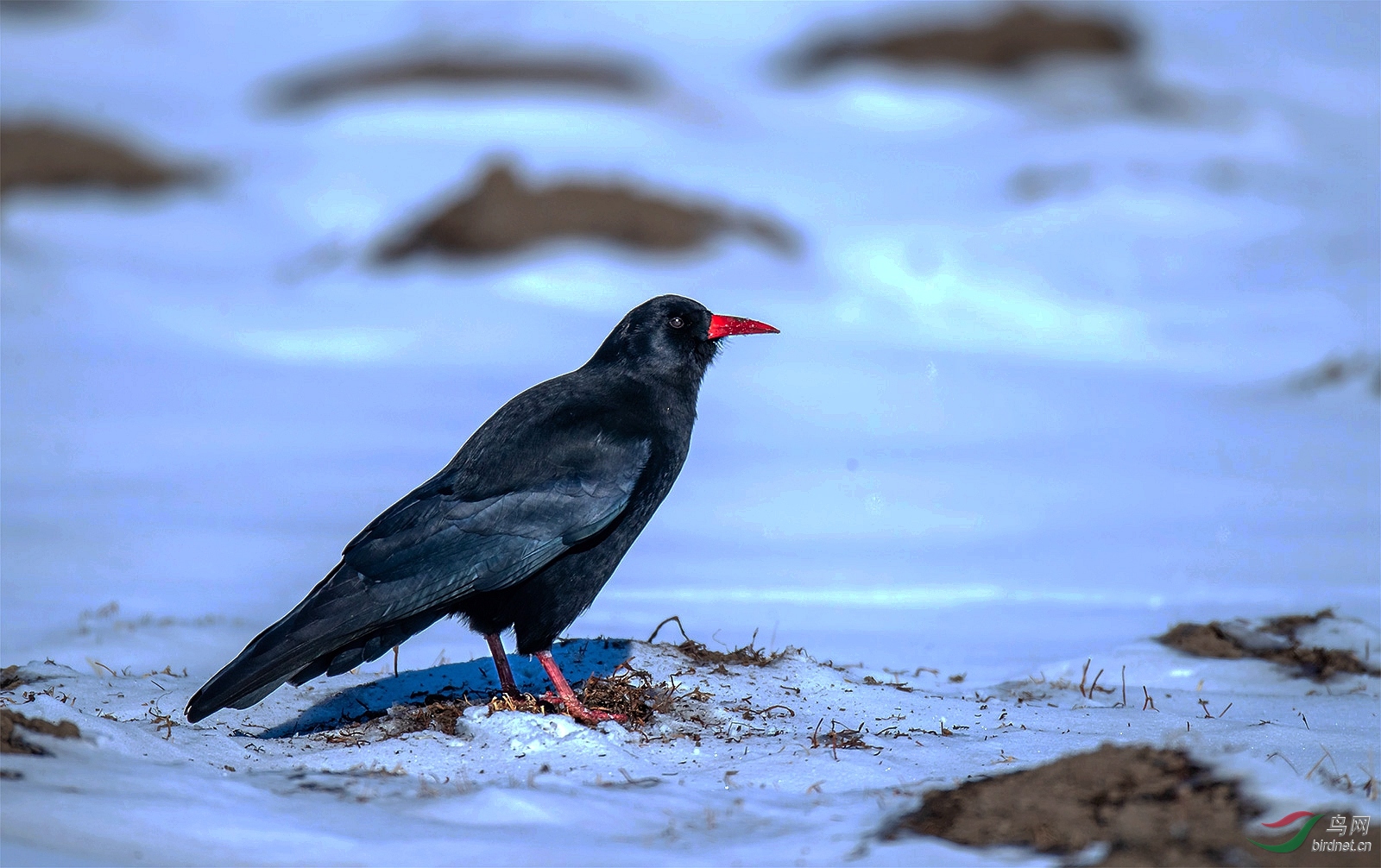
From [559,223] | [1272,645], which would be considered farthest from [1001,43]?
[1272,645]

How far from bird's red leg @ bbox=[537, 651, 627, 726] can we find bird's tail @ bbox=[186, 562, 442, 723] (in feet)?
1.66

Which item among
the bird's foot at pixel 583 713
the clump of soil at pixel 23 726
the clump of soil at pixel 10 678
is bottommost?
the bird's foot at pixel 583 713

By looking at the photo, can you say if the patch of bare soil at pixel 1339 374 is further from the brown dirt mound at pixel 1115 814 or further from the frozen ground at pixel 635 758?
the brown dirt mound at pixel 1115 814

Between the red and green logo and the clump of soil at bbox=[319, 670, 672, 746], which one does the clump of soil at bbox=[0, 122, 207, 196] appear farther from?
the red and green logo

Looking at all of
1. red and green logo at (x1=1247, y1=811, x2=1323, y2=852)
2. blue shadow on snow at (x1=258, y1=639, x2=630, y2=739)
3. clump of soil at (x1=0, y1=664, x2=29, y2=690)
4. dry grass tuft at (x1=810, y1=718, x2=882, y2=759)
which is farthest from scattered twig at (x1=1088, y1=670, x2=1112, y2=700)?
clump of soil at (x1=0, y1=664, x2=29, y2=690)

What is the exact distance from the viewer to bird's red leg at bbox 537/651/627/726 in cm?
509

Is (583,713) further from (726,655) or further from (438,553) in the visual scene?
(726,655)

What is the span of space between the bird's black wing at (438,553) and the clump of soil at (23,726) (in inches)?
20.6

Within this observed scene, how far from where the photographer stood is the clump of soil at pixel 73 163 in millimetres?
25484

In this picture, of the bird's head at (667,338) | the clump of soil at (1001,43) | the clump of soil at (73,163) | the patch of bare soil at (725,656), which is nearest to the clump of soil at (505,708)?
the patch of bare soil at (725,656)

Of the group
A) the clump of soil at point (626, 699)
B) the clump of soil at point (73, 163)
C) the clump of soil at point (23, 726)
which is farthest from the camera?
the clump of soil at point (73, 163)

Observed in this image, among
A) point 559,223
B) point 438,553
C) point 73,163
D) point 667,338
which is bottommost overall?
point 438,553

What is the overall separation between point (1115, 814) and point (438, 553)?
2667 mm

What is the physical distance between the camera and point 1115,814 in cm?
349
